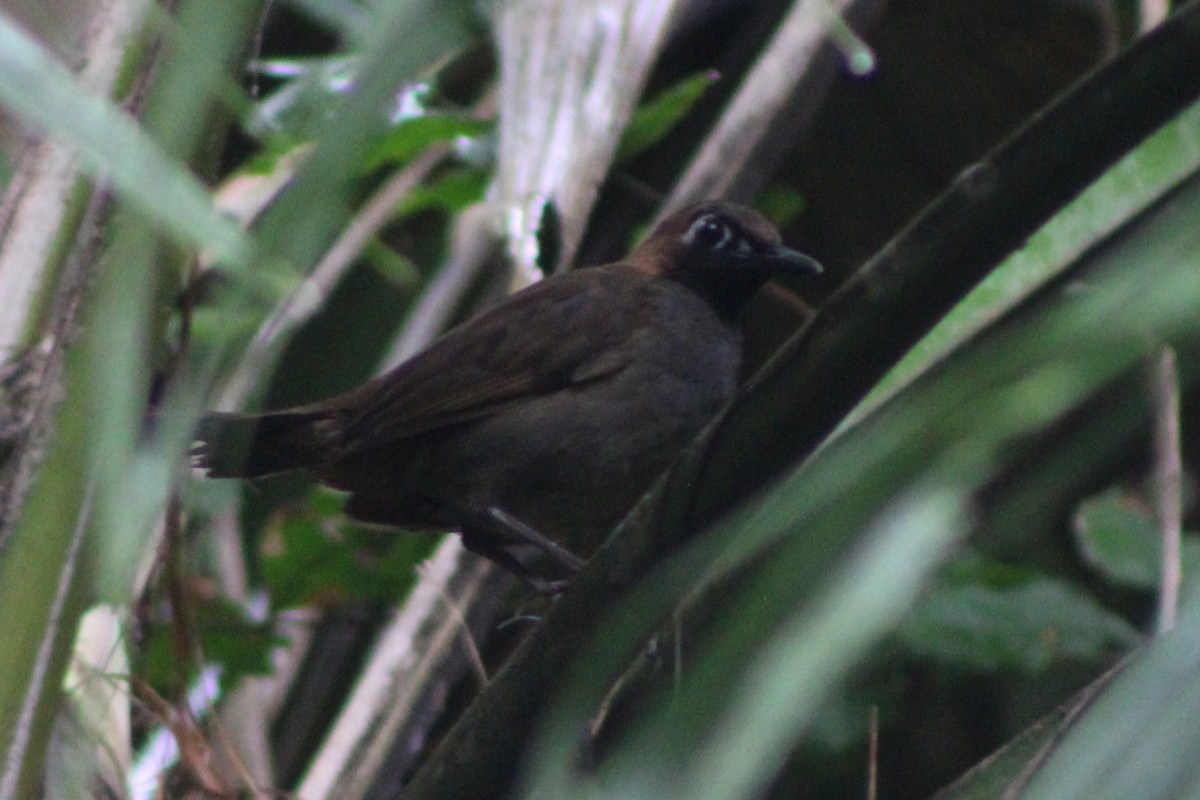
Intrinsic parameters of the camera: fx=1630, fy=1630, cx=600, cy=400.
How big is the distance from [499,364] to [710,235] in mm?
685

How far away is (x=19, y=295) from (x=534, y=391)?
1618mm

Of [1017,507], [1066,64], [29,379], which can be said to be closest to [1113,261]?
[1017,507]

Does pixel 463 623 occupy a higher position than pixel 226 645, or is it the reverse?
pixel 463 623

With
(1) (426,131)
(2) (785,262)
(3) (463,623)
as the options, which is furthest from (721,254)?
(3) (463,623)

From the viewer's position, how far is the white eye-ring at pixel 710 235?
417cm

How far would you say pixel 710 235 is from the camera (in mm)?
4250

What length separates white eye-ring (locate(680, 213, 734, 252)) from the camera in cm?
417

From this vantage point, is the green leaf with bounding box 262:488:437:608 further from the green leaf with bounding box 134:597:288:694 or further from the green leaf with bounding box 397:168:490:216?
the green leaf with bounding box 397:168:490:216

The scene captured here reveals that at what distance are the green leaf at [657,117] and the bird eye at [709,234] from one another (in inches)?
9.9

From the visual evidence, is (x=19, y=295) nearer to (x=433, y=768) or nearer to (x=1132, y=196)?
(x=433, y=768)

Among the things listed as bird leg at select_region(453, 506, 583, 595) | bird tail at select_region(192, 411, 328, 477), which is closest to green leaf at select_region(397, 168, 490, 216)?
bird tail at select_region(192, 411, 328, 477)

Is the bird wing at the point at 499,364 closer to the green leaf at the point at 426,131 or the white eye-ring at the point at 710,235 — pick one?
the white eye-ring at the point at 710,235

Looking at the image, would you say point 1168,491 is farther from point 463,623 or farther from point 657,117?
point 657,117

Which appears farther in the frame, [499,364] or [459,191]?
[459,191]
